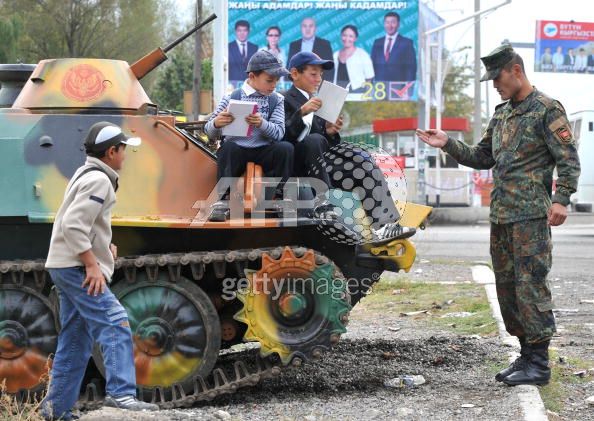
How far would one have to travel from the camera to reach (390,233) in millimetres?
8094

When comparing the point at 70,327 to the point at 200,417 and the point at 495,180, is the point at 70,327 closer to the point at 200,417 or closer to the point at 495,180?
the point at 200,417

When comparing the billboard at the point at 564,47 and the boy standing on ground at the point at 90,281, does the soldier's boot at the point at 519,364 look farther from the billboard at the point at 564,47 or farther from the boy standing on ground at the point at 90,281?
the billboard at the point at 564,47

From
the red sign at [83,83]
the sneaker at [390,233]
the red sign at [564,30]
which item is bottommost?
the sneaker at [390,233]

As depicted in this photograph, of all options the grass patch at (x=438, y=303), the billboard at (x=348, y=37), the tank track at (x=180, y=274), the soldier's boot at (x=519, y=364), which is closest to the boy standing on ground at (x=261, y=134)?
the tank track at (x=180, y=274)

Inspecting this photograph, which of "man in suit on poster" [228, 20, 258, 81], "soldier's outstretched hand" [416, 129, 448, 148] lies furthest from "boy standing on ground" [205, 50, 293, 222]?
"man in suit on poster" [228, 20, 258, 81]

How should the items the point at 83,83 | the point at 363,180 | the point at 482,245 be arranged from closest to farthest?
1. the point at 83,83
2. the point at 363,180
3. the point at 482,245

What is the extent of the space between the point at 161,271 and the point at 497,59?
270 cm

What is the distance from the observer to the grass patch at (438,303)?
413 inches

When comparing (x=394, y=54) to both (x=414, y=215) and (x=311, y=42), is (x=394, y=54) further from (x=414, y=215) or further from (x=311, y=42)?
(x=414, y=215)

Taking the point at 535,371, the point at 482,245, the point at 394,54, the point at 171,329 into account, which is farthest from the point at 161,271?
the point at 394,54

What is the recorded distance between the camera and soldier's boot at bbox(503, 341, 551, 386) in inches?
291

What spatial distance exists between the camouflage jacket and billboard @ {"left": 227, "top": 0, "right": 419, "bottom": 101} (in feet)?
78.8

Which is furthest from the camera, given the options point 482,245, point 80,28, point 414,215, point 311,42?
point 80,28

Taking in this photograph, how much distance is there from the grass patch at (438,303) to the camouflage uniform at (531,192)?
95.4 inches
